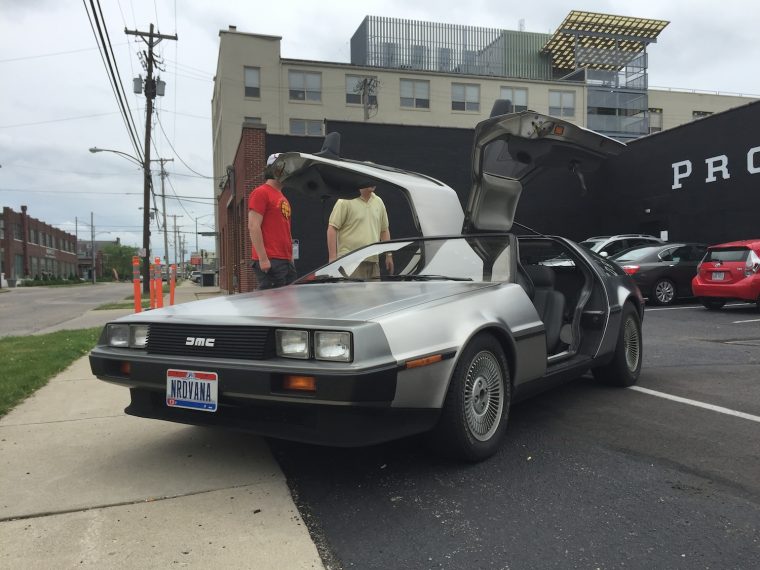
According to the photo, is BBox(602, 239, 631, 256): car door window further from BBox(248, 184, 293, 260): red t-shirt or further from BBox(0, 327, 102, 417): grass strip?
BBox(0, 327, 102, 417): grass strip

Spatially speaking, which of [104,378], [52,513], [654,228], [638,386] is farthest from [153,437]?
[654,228]

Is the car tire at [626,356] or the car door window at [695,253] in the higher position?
the car door window at [695,253]

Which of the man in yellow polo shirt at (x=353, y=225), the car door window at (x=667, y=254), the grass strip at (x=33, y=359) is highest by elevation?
the man in yellow polo shirt at (x=353, y=225)

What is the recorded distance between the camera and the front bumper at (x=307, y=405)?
2418mm

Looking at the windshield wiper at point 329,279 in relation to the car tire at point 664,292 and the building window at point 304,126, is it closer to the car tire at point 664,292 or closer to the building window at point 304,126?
the car tire at point 664,292

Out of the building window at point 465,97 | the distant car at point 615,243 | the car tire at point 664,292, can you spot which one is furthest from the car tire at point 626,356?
the building window at point 465,97

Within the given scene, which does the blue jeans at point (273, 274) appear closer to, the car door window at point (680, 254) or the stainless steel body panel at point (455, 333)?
the stainless steel body panel at point (455, 333)

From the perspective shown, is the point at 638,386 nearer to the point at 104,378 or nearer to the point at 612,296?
the point at 612,296

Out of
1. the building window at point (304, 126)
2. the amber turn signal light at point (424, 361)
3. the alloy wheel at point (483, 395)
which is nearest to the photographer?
the amber turn signal light at point (424, 361)

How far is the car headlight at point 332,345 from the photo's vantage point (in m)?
2.48

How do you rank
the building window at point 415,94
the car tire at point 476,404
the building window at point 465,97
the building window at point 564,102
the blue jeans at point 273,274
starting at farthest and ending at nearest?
the building window at point 564,102 < the building window at point 465,97 < the building window at point 415,94 < the blue jeans at point 273,274 < the car tire at point 476,404

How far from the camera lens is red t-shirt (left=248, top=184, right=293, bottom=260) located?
196 inches

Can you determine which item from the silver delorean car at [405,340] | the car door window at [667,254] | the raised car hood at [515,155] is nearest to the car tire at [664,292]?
the car door window at [667,254]

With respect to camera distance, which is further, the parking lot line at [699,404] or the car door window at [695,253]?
the car door window at [695,253]
